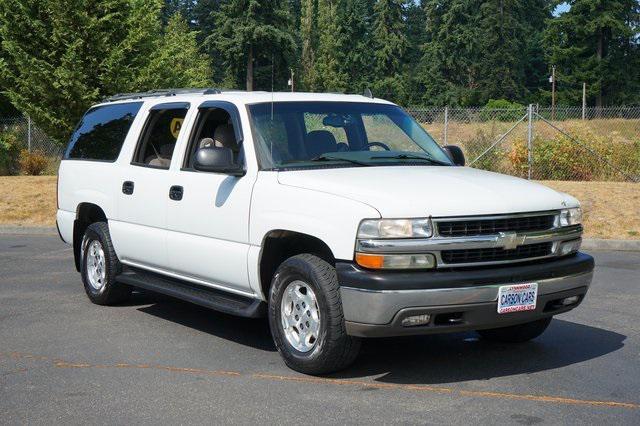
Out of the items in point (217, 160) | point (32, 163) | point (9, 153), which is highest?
point (217, 160)

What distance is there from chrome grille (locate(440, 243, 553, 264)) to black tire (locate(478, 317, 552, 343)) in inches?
40.6

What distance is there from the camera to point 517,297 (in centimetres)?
577

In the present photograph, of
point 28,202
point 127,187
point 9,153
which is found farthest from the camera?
point 9,153

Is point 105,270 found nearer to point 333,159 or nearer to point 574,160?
point 333,159

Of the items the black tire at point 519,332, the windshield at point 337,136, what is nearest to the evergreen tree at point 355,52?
the windshield at point 337,136

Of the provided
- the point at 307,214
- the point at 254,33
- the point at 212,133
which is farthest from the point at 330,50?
the point at 307,214

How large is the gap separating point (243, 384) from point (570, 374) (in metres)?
2.27

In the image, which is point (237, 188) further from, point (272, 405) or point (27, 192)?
point (27, 192)

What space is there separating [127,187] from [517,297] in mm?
3872

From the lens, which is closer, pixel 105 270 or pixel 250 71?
pixel 105 270

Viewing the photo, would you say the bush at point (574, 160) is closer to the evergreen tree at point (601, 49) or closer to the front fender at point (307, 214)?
the front fender at point (307, 214)

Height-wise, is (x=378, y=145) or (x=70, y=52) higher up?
(x=70, y=52)

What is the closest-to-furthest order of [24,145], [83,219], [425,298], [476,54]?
[425,298] < [83,219] < [24,145] < [476,54]

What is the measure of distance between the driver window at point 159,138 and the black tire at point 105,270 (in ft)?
2.89
